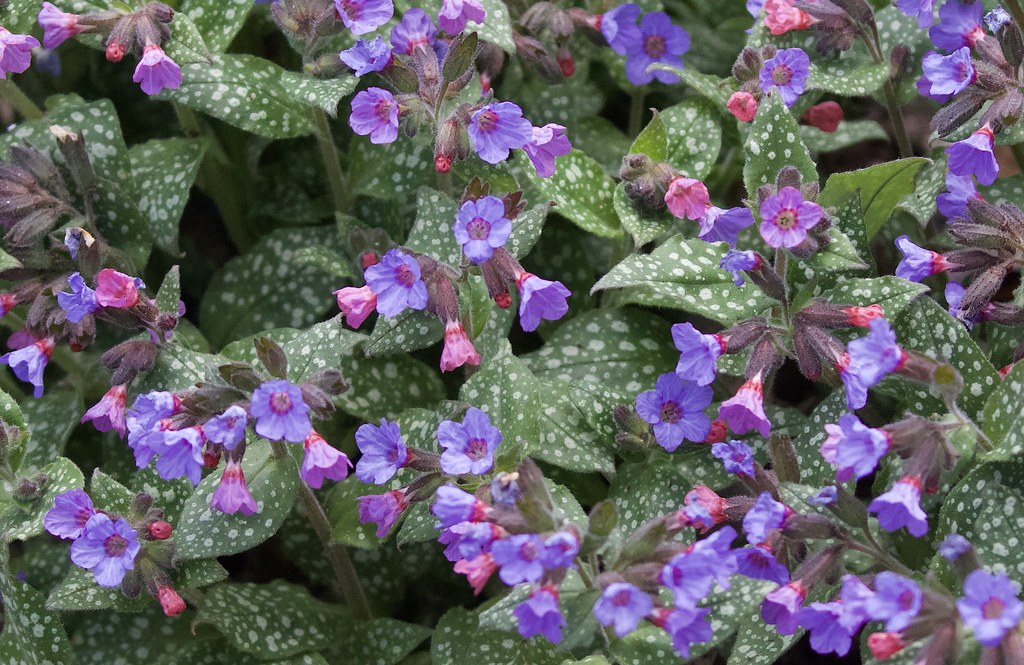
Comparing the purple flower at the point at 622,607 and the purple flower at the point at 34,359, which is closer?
the purple flower at the point at 622,607

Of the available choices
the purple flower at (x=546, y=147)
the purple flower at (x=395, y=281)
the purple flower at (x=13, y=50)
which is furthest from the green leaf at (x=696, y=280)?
the purple flower at (x=13, y=50)

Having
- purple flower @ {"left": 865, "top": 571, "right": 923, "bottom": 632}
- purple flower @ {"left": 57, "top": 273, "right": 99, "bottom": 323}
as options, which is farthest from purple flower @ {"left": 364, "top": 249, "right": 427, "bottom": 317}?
purple flower @ {"left": 865, "top": 571, "right": 923, "bottom": 632}

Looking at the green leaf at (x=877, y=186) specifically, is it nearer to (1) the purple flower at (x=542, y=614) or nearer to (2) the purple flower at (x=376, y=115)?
(2) the purple flower at (x=376, y=115)

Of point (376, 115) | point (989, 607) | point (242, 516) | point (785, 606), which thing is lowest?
point (242, 516)

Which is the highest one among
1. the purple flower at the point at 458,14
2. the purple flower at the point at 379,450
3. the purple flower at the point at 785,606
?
the purple flower at the point at 458,14

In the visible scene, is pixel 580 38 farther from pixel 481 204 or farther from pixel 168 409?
pixel 168 409

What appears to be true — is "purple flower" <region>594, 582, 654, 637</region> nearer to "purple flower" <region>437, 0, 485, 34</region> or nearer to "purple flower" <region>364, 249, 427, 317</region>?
"purple flower" <region>364, 249, 427, 317</region>

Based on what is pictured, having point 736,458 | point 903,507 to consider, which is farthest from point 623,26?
point 903,507

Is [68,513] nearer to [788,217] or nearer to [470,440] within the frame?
[470,440]
